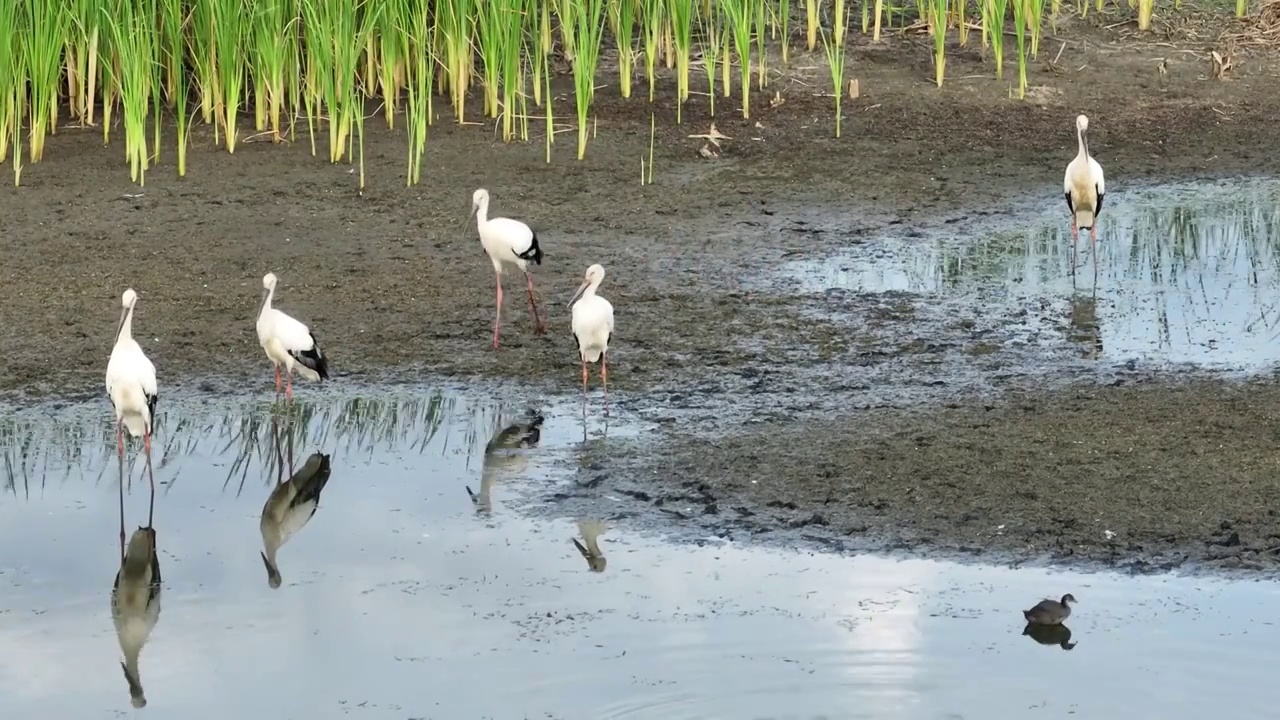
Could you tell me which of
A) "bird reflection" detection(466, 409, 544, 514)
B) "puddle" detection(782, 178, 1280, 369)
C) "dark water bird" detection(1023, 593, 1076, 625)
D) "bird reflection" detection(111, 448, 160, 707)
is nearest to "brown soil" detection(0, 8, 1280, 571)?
"puddle" detection(782, 178, 1280, 369)

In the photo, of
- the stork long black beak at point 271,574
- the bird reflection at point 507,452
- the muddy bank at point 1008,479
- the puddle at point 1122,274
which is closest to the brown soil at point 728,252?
the muddy bank at point 1008,479

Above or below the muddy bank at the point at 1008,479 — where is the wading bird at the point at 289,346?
above

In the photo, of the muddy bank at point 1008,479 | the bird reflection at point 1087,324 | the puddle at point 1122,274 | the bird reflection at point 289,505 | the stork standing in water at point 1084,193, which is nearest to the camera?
the muddy bank at point 1008,479

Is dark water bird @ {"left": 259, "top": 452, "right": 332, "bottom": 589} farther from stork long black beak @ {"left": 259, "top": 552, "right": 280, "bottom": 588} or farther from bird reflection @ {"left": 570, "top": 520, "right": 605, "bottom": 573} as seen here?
bird reflection @ {"left": 570, "top": 520, "right": 605, "bottom": 573}

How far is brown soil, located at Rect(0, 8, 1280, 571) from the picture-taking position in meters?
6.75

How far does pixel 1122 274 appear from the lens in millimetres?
9656

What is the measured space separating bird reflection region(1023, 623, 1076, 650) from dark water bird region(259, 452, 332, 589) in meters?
2.35

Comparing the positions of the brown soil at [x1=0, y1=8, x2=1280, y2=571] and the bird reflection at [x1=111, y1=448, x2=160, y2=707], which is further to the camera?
the brown soil at [x1=0, y1=8, x2=1280, y2=571]

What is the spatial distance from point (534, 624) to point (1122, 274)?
197 inches

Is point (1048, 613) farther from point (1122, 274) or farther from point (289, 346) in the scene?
point (1122, 274)

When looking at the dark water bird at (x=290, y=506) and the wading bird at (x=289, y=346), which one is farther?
the wading bird at (x=289, y=346)

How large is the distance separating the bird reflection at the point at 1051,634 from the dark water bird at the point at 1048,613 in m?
0.01

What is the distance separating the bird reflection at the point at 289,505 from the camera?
20.9ft

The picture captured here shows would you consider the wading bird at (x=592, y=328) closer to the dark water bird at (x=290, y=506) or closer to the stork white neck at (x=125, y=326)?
the dark water bird at (x=290, y=506)
